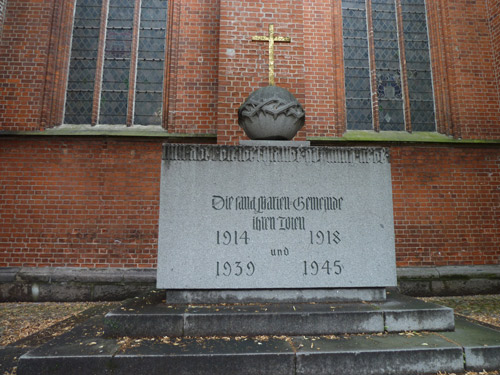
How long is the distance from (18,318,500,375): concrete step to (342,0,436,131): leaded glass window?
5.21 meters

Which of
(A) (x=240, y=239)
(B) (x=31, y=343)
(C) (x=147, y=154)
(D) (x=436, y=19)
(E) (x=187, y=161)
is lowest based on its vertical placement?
(B) (x=31, y=343)

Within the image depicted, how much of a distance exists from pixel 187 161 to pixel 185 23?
4592 mm

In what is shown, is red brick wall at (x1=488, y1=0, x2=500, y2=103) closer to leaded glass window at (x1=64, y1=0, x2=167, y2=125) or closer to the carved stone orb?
the carved stone orb

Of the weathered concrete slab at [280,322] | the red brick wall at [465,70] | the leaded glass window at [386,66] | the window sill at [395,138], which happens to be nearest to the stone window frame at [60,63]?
the window sill at [395,138]

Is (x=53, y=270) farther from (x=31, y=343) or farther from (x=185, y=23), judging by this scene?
(x=185, y=23)

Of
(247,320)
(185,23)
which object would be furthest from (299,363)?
(185,23)

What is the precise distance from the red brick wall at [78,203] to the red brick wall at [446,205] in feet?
15.6

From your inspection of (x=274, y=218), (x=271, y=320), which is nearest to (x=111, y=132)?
(x=274, y=218)

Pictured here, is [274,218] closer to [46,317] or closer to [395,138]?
[46,317]

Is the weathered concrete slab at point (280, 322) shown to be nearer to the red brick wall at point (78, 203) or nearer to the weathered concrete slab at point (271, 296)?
the weathered concrete slab at point (271, 296)

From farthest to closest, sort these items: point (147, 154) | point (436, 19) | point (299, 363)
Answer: point (436, 19)
point (147, 154)
point (299, 363)

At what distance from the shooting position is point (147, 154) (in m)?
5.88

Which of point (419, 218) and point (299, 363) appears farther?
point (419, 218)

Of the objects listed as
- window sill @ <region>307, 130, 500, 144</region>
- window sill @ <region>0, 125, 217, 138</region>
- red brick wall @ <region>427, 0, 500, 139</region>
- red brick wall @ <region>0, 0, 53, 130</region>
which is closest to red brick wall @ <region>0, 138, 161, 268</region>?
window sill @ <region>0, 125, 217, 138</region>
